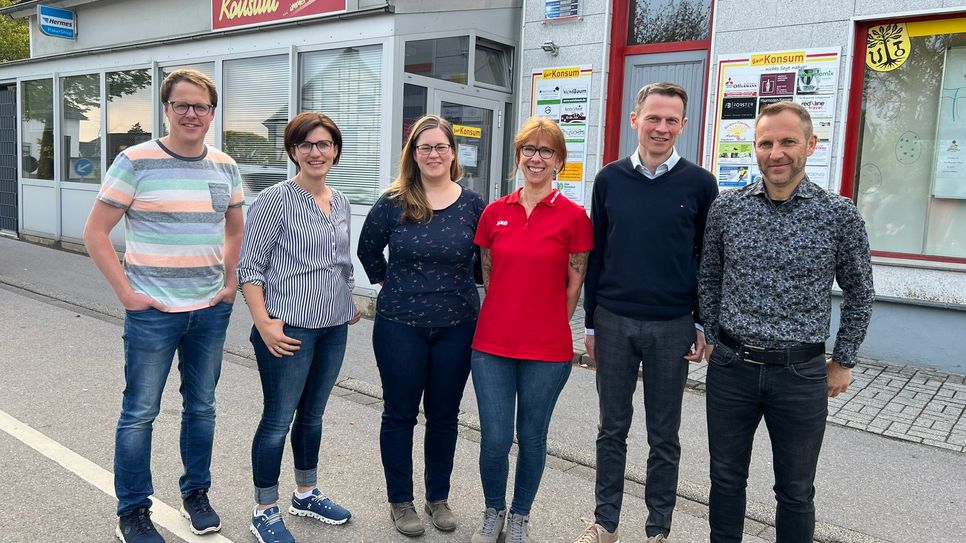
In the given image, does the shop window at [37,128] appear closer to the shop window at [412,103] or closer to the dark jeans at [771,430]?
the shop window at [412,103]

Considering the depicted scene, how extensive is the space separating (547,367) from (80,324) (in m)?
6.41

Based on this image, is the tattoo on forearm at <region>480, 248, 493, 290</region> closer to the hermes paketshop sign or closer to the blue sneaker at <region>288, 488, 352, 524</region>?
the blue sneaker at <region>288, 488, 352, 524</region>

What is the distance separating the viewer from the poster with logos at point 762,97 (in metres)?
7.21

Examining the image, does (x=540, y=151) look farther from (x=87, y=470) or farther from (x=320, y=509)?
(x=87, y=470)

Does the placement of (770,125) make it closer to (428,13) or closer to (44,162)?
(428,13)

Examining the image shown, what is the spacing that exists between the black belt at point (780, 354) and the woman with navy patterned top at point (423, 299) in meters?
1.20

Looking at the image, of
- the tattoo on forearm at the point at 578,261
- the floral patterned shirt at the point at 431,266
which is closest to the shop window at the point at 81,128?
the floral patterned shirt at the point at 431,266

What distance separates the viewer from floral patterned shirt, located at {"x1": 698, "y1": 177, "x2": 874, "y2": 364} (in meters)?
2.72

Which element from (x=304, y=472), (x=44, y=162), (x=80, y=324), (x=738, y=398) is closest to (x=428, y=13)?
(x=80, y=324)

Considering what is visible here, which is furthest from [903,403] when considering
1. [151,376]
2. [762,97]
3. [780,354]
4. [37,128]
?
[37,128]

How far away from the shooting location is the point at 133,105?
12.3 metres

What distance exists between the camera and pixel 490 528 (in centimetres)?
338

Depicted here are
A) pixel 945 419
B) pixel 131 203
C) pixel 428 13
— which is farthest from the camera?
pixel 428 13

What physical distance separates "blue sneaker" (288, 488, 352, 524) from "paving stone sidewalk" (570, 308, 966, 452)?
139 inches
